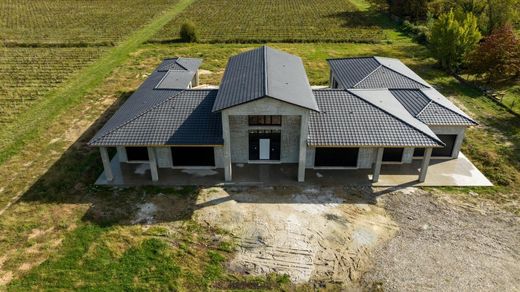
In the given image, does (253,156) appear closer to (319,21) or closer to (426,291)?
(426,291)

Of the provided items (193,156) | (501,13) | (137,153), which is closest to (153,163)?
(193,156)

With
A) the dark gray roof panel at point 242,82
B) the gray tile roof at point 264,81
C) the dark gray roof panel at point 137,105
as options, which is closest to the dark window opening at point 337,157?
the gray tile roof at point 264,81

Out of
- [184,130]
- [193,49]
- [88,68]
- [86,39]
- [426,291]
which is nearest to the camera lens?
[426,291]

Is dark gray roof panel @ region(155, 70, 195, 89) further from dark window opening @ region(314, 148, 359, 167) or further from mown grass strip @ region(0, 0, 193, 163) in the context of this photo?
dark window opening @ region(314, 148, 359, 167)

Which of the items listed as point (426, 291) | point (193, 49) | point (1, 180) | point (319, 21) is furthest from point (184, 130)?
point (319, 21)

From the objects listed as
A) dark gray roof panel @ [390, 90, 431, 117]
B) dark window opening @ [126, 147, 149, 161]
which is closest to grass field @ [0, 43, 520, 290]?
dark window opening @ [126, 147, 149, 161]

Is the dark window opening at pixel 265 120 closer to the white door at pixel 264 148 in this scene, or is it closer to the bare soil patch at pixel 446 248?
the white door at pixel 264 148
